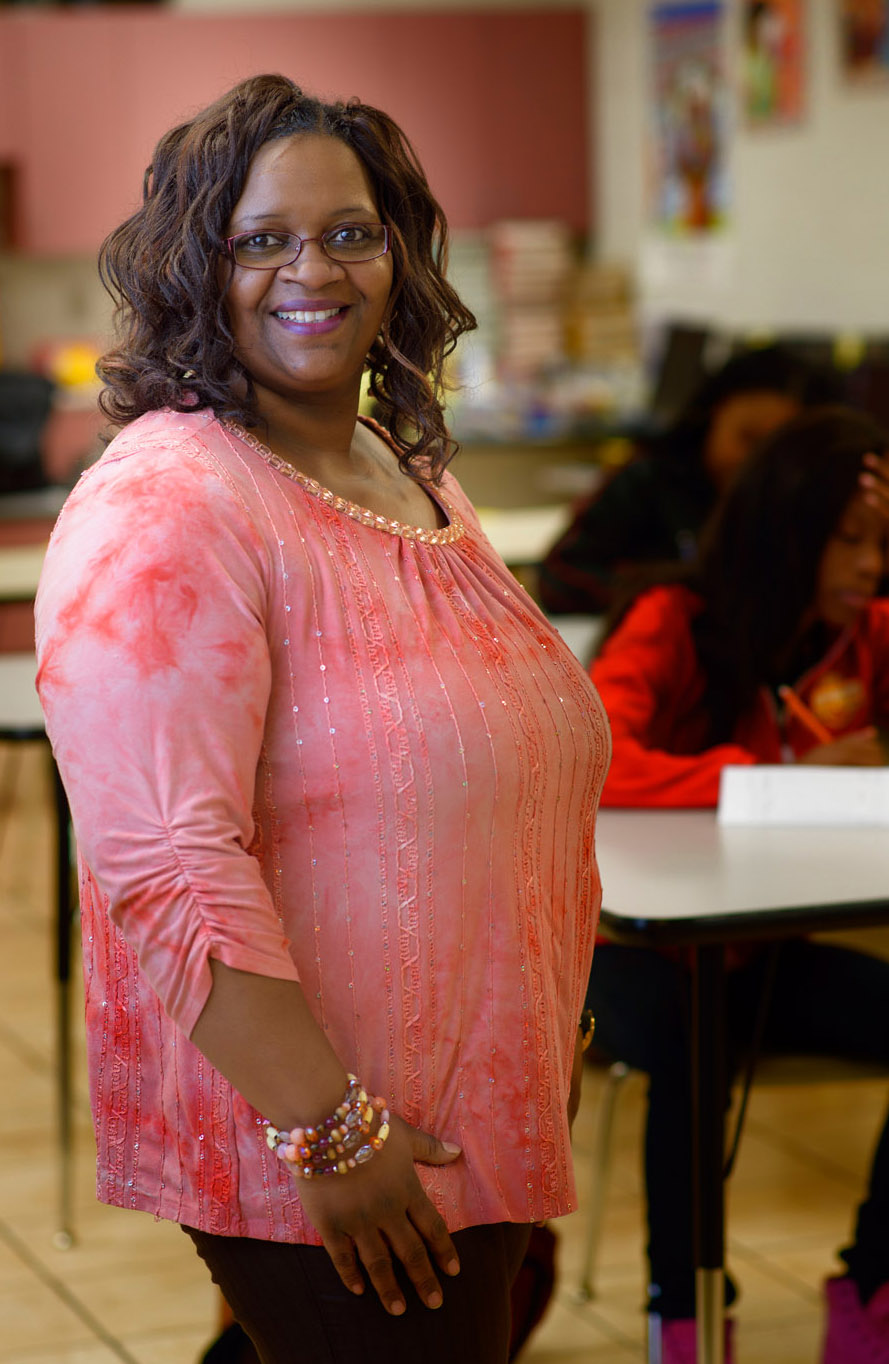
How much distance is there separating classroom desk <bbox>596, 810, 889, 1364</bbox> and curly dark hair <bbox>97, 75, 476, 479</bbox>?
0.68m

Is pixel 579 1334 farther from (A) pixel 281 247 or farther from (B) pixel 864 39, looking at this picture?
(B) pixel 864 39

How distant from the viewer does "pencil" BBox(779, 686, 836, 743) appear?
2240 millimetres

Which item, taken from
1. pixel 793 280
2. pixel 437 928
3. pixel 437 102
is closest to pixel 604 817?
pixel 437 928

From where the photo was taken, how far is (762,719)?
2.25 meters

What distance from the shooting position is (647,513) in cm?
335

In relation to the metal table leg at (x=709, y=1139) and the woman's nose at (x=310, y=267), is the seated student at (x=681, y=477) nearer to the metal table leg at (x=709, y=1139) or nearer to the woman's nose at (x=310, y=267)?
the metal table leg at (x=709, y=1139)

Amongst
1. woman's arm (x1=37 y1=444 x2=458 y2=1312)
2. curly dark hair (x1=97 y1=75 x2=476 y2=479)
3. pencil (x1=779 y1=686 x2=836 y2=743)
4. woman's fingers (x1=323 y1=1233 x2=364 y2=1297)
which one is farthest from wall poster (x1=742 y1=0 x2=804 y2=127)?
woman's fingers (x1=323 y1=1233 x2=364 y2=1297)

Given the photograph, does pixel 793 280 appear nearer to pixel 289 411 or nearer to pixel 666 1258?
pixel 666 1258

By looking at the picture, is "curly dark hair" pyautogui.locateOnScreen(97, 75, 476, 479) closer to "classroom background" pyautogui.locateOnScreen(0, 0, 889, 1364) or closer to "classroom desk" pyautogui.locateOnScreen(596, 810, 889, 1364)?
"classroom desk" pyautogui.locateOnScreen(596, 810, 889, 1364)

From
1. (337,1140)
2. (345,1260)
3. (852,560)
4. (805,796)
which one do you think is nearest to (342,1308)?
(345,1260)

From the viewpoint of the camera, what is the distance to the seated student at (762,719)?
2.01 m

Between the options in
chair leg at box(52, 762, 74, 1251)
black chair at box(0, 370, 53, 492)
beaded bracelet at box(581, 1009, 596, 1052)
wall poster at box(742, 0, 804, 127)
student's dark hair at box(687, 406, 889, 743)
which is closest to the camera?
beaded bracelet at box(581, 1009, 596, 1052)

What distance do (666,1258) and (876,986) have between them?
418mm

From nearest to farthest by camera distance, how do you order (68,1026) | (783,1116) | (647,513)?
1. (68,1026)
2. (783,1116)
3. (647,513)
